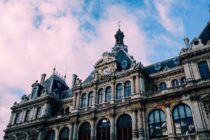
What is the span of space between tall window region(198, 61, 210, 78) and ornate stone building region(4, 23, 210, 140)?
0.13 meters

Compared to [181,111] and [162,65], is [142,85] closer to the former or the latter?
[162,65]

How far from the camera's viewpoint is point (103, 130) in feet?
121

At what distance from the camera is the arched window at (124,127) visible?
3453 centimetres

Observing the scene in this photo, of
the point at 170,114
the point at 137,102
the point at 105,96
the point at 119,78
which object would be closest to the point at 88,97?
the point at 105,96

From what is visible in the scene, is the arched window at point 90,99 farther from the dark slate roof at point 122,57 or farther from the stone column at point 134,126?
the stone column at point 134,126

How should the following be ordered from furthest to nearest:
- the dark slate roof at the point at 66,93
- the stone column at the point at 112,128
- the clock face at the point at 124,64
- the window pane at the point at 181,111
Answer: the dark slate roof at the point at 66,93
the clock face at the point at 124,64
the stone column at the point at 112,128
the window pane at the point at 181,111

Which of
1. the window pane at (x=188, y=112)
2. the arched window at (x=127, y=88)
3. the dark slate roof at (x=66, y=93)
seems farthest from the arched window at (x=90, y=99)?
the window pane at (x=188, y=112)

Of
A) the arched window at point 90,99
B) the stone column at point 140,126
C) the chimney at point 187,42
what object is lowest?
the stone column at point 140,126

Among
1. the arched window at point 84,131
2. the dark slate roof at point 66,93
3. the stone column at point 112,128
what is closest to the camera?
the stone column at point 112,128

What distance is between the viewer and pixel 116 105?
123 ft

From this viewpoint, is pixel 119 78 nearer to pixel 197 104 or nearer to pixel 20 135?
pixel 197 104

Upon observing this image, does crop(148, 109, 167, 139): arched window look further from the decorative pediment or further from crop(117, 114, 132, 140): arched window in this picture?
the decorative pediment

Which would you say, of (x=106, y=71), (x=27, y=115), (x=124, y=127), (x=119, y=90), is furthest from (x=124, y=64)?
(x=27, y=115)

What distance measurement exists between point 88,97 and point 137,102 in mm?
10112
